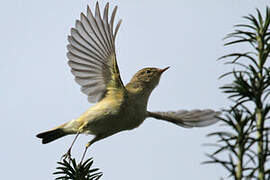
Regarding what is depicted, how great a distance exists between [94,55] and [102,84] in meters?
0.61

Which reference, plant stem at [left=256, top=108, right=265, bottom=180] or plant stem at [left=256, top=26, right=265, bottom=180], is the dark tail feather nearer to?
plant stem at [left=256, top=26, right=265, bottom=180]

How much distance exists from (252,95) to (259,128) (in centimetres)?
18

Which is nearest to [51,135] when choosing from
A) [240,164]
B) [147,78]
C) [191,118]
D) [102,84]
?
[102,84]

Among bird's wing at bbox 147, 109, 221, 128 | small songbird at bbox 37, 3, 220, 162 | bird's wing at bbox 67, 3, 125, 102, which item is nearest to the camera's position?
small songbird at bbox 37, 3, 220, 162

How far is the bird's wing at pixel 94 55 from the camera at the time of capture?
7.10 meters

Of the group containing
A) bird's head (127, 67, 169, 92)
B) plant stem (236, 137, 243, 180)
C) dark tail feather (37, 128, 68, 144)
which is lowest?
plant stem (236, 137, 243, 180)

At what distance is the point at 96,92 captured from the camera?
7352 millimetres

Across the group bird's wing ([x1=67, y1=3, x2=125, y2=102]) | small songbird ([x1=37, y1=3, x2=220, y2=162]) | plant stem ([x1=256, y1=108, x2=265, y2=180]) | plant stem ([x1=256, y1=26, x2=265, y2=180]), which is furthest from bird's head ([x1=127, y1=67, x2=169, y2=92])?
plant stem ([x1=256, y1=108, x2=265, y2=180])

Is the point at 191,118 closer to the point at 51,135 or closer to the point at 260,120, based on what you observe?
the point at 51,135

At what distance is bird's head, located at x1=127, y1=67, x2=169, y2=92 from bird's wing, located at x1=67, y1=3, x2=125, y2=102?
0.60 metres

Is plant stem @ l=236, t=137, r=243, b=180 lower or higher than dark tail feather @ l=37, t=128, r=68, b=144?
lower

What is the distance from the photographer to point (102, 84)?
7254 mm

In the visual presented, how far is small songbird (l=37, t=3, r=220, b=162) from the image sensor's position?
6.54m

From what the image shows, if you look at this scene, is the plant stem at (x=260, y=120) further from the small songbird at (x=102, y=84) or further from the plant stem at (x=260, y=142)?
the small songbird at (x=102, y=84)
